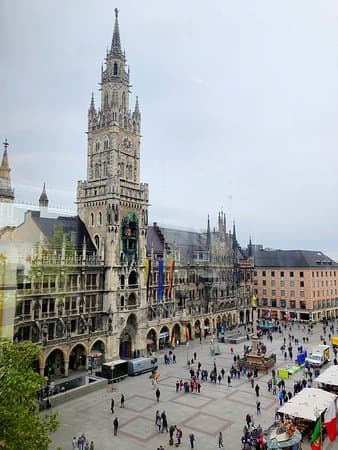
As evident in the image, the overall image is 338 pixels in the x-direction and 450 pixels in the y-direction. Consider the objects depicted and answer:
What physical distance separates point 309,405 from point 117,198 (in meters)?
38.5

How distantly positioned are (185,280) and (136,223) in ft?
63.5

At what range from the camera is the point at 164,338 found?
65.9 m

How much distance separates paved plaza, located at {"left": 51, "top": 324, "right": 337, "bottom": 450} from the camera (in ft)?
97.9

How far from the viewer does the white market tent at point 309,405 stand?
28.6 meters

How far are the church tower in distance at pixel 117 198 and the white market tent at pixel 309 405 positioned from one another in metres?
30.1

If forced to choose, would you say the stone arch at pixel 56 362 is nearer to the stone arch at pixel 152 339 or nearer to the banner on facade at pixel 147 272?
the stone arch at pixel 152 339

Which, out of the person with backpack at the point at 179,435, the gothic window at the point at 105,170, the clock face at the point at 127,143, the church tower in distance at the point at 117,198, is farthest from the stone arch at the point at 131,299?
the person with backpack at the point at 179,435

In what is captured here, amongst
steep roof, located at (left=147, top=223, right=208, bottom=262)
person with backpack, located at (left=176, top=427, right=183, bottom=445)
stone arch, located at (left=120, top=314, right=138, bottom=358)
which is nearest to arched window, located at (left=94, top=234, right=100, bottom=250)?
stone arch, located at (left=120, top=314, right=138, bottom=358)

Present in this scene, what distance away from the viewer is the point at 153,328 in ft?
207

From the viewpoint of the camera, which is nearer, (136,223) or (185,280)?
(136,223)

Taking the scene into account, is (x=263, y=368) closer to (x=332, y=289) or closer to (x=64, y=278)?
(x=64, y=278)

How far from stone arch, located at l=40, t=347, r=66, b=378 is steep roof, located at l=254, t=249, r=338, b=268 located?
68678 millimetres

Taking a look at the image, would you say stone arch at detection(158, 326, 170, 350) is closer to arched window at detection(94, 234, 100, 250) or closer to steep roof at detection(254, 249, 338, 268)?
arched window at detection(94, 234, 100, 250)

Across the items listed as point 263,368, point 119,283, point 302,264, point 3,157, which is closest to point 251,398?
point 263,368
